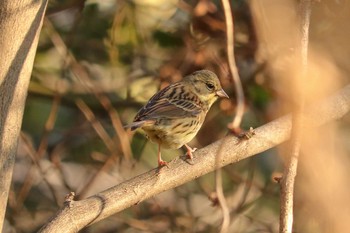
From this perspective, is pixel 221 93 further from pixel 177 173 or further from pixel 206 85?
pixel 177 173

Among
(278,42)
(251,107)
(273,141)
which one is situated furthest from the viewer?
(251,107)

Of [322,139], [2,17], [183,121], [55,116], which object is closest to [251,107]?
[183,121]

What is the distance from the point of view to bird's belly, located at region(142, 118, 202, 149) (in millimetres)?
3953

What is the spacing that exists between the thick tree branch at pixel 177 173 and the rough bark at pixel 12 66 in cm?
32

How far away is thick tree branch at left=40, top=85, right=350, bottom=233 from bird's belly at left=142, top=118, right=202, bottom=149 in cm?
64

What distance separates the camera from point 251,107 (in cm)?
475

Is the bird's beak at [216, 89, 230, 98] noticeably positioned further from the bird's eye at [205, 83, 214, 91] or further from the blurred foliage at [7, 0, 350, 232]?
the blurred foliage at [7, 0, 350, 232]

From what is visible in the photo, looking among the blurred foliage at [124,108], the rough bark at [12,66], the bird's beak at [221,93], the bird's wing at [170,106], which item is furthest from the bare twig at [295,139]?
the blurred foliage at [124,108]

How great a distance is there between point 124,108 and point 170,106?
0.77 meters

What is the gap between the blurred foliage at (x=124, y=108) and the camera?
4.73 m

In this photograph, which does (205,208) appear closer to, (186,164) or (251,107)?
(251,107)

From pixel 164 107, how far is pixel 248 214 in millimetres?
1071

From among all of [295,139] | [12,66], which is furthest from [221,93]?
[295,139]

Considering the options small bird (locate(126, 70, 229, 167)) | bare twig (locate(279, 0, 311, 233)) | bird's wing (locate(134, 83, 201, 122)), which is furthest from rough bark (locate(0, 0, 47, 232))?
bare twig (locate(279, 0, 311, 233))
